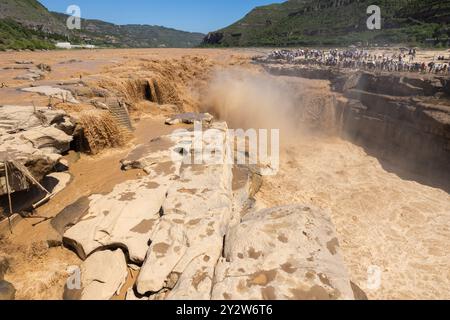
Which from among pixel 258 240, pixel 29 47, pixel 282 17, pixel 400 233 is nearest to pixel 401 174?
pixel 400 233

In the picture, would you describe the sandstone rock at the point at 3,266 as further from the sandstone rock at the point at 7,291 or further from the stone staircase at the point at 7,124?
the stone staircase at the point at 7,124

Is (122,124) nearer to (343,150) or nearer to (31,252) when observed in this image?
(31,252)

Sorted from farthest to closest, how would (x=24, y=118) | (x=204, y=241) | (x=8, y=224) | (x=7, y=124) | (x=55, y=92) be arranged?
(x=55, y=92), (x=24, y=118), (x=7, y=124), (x=8, y=224), (x=204, y=241)

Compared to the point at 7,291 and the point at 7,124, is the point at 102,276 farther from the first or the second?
the point at 7,124

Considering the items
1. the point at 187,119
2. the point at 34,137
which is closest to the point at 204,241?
the point at 34,137

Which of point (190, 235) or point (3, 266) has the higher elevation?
point (190, 235)

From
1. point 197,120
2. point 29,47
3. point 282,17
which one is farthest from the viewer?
point 282,17

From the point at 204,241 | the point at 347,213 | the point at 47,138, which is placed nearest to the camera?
the point at 204,241
